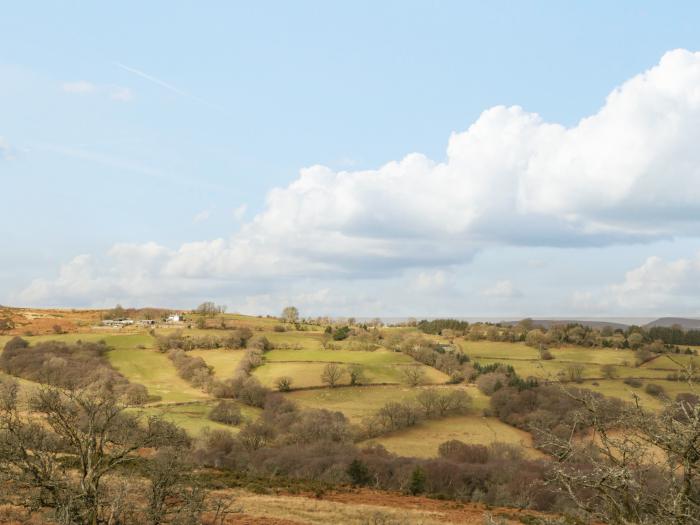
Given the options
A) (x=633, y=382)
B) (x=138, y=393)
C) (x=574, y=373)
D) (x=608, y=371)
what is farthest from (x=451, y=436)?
(x=608, y=371)

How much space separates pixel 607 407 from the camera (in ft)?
30.7

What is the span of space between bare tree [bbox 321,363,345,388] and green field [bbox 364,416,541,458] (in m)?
20.8

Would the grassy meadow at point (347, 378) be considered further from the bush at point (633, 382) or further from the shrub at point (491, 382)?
the shrub at point (491, 382)

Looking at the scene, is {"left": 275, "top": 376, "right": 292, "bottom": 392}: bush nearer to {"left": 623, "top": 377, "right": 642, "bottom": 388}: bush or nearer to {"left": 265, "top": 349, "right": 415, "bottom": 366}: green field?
{"left": 265, "top": 349, "right": 415, "bottom": 366}: green field

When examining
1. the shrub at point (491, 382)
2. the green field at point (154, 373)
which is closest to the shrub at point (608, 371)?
the shrub at point (491, 382)

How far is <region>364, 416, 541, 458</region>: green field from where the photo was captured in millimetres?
70044

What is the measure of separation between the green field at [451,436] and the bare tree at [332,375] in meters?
20.8

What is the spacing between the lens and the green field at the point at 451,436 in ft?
230

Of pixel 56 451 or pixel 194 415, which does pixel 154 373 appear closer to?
pixel 194 415

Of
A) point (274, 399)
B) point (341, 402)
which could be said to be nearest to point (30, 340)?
point (274, 399)

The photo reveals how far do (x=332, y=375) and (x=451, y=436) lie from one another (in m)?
28.0

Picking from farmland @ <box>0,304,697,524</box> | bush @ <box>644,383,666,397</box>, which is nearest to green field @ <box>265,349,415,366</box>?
farmland @ <box>0,304,697,524</box>

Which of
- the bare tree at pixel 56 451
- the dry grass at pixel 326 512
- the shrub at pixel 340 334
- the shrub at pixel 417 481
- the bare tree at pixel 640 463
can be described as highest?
the bare tree at pixel 640 463

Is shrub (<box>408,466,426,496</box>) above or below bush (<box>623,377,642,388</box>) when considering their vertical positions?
below
